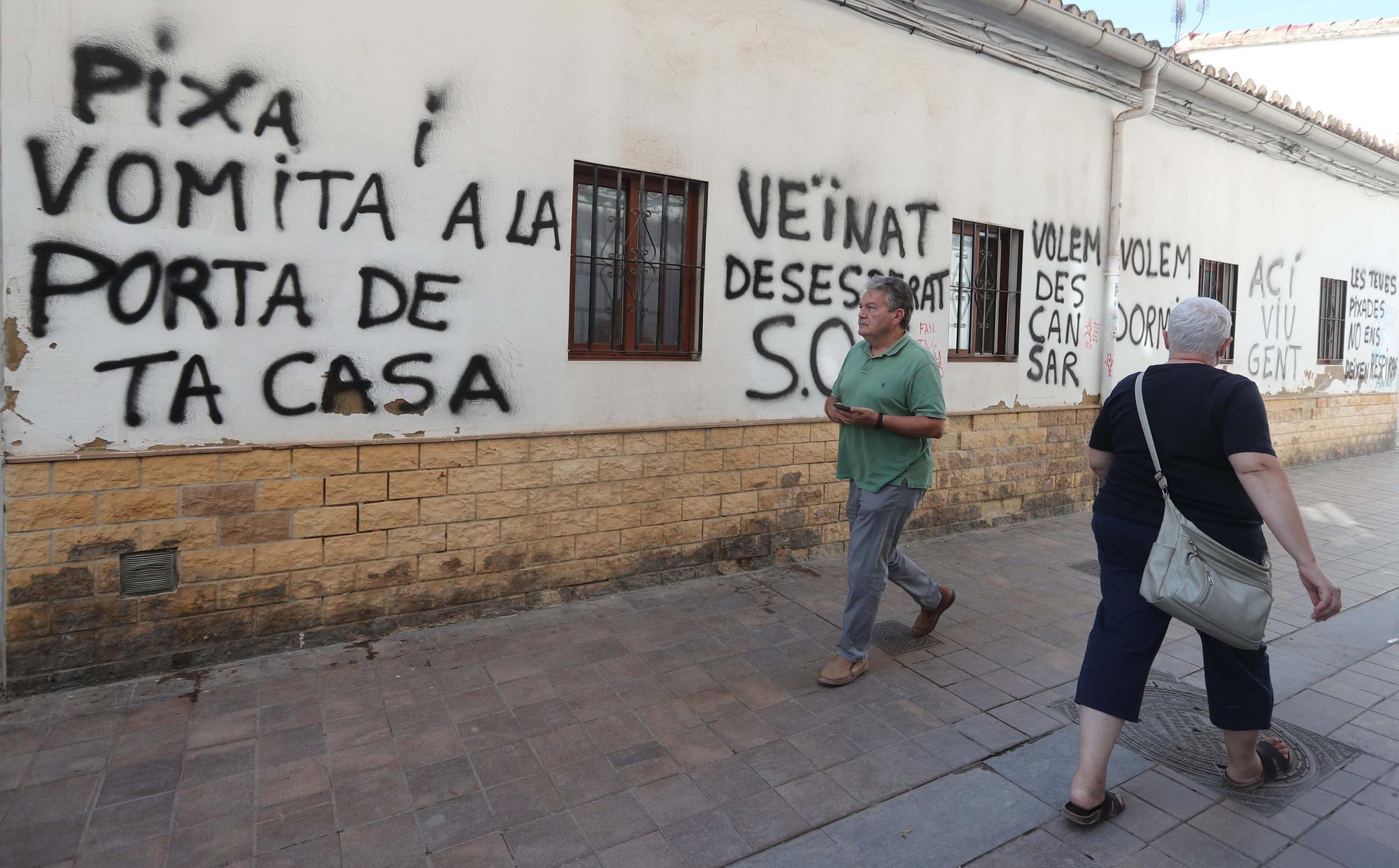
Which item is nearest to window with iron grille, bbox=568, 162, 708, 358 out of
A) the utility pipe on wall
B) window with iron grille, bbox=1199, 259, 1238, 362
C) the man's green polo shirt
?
the man's green polo shirt

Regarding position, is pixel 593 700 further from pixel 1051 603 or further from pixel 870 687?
pixel 1051 603

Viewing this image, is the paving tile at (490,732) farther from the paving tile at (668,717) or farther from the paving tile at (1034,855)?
the paving tile at (1034,855)

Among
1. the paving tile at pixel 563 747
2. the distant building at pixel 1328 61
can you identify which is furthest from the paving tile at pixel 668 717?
the distant building at pixel 1328 61

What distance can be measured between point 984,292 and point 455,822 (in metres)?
6.14

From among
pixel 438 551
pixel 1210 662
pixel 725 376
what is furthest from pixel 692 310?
pixel 1210 662

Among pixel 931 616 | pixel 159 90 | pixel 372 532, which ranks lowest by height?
pixel 931 616

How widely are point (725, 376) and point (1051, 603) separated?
8.34 ft

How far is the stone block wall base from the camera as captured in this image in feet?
12.3

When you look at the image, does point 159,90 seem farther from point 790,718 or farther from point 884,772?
point 884,772

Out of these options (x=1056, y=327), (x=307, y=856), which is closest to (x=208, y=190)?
(x=307, y=856)

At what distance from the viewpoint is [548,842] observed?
2.82 m

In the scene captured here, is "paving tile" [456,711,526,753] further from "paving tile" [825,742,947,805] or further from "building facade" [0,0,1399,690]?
"paving tile" [825,742,947,805]

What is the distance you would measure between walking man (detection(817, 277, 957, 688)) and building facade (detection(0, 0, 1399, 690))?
1.66 m

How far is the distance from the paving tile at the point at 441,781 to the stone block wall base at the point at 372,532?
4.64ft
